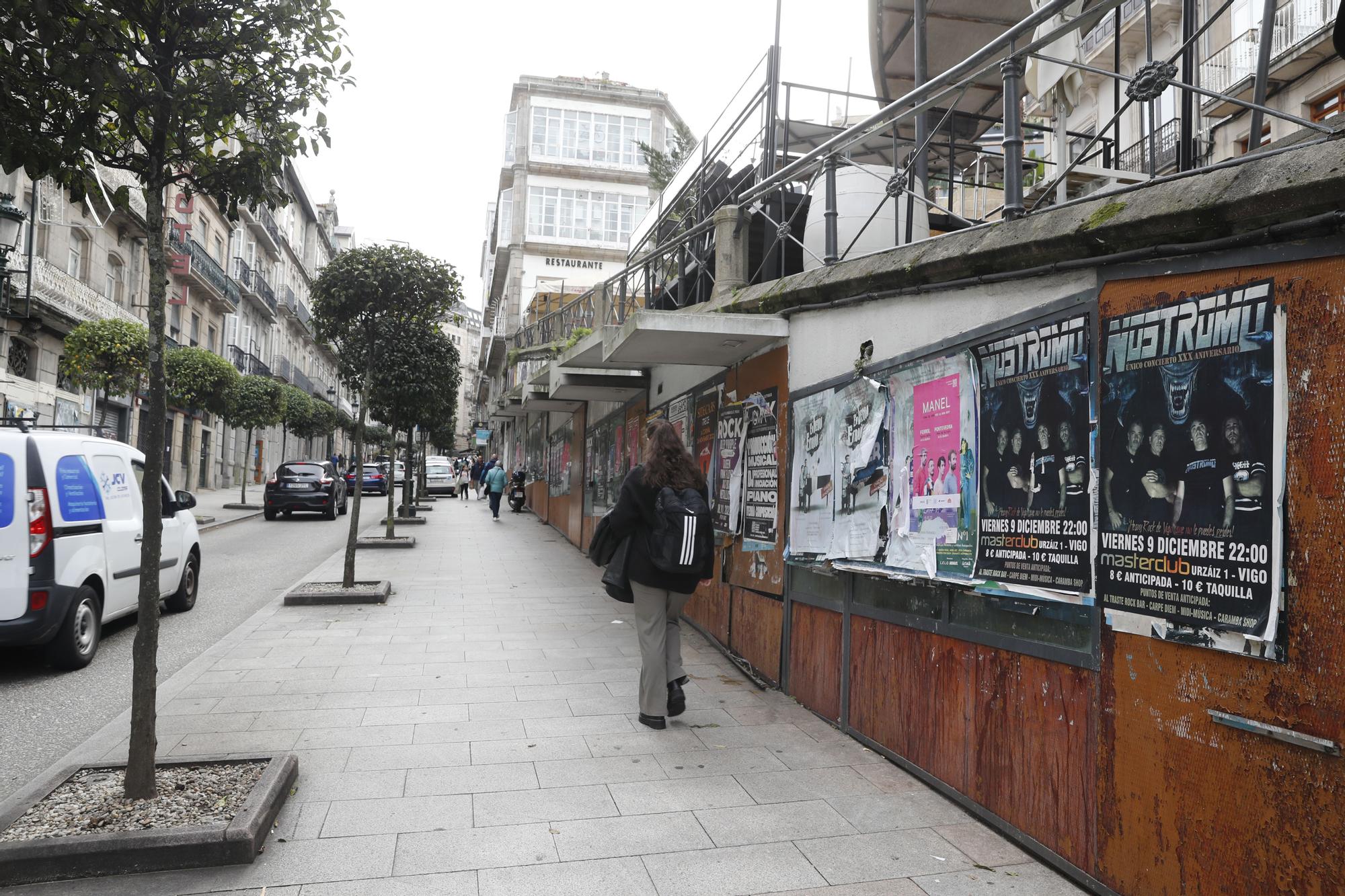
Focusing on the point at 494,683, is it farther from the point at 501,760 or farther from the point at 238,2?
the point at 238,2

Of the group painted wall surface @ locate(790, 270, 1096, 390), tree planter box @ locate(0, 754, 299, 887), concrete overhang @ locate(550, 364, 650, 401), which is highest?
concrete overhang @ locate(550, 364, 650, 401)

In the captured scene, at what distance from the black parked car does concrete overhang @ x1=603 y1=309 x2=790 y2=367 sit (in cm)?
1704

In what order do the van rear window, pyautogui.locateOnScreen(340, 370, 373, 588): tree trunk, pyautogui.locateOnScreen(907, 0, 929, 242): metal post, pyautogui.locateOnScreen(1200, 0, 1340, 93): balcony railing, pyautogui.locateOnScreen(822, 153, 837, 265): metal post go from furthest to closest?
pyautogui.locateOnScreen(1200, 0, 1340, 93): balcony railing < pyautogui.locateOnScreen(340, 370, 373, 588): tree trunk < the van rear window < pyautogui.locateOnScreen(822, 153, 837, 265): metal post < pyautogui.locateOnScreen(907, 0, 929, 242): metal post

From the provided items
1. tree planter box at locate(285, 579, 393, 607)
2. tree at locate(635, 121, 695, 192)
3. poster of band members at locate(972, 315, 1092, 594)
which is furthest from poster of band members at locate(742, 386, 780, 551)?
tree at locate(635, 121, 695, 192)

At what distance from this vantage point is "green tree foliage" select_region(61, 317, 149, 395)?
16.9m

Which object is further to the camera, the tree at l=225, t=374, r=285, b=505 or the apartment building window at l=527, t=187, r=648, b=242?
the apartment building window at l=527, t=187, r=648, b=242

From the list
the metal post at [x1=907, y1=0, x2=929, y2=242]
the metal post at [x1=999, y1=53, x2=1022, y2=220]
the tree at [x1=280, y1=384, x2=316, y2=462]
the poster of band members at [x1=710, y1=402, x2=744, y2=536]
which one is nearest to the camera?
the metal post at [x1=999, y1=53, x2=1022, y2=220]

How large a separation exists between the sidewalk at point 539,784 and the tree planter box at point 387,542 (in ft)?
24.8

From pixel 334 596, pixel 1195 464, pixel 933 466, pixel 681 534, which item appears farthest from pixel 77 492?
pixel 1195 464

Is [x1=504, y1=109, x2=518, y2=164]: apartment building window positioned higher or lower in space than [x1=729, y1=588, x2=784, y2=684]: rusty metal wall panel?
higher

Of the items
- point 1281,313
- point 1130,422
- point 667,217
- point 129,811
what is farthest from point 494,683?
point 667,217

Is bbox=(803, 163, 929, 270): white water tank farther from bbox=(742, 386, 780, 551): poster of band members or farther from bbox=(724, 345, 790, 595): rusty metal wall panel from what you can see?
bbox=(742, 386, 780, 551): poster of band members

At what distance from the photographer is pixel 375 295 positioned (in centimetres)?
1209

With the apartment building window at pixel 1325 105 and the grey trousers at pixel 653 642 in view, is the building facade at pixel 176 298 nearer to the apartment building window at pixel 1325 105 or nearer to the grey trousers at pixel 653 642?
the grey trousers at pixel 653 642
